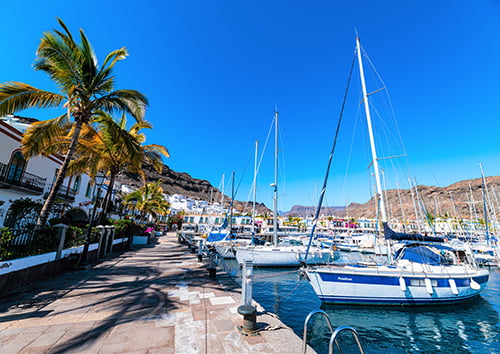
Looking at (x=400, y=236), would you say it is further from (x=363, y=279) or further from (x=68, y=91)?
(x=68, y=91)

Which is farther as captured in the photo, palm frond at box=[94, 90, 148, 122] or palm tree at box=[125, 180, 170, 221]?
palm tree at box=[125, 180, 170, 221]

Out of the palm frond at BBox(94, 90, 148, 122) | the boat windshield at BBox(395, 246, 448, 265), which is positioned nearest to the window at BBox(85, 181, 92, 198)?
the palm frond at BBox(94, 90, 148, 122)

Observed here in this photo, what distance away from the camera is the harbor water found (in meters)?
7.22

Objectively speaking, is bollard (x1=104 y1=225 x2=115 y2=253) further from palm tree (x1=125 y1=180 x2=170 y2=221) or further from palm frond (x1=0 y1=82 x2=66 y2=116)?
palm tree (x1=125 y1=180 x2=170 y2=221)

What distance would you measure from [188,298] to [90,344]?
2901 mm

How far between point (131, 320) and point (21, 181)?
14899 mm

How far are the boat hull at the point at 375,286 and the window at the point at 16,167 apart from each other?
58.2 feet

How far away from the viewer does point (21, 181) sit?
1358cm

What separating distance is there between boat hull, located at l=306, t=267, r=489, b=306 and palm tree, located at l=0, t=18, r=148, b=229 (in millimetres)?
11865

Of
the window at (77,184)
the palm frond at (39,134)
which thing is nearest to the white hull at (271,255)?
the palm frond at (39,134)

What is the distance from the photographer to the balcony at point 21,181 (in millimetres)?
11820

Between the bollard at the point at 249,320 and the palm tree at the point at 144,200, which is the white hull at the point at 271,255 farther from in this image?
the palm tree at the point at 144,200

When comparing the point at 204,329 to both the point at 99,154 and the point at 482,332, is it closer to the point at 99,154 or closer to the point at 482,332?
the point at 482,332

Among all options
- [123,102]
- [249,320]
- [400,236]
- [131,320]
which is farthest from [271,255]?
[123,102]
